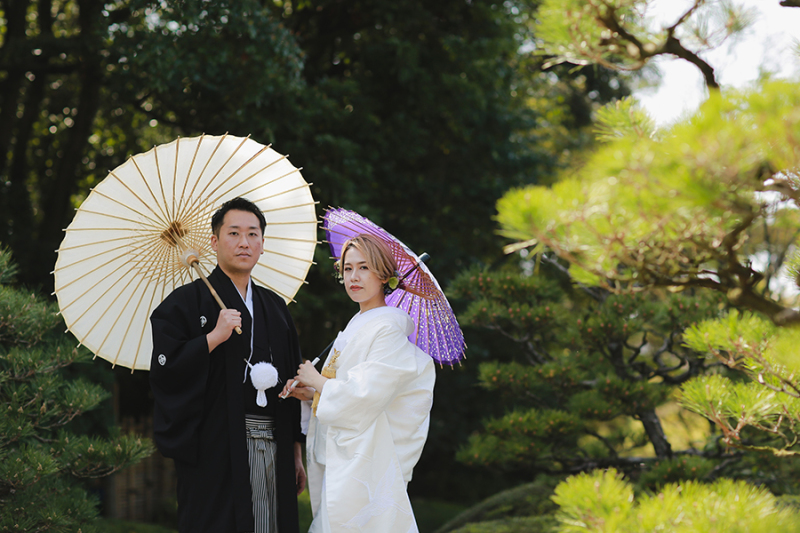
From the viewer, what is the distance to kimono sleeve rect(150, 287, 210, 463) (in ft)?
8.59

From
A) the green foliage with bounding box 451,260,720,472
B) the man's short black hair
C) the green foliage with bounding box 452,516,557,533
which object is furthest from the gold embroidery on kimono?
the green foliage with bounding box 452,516,557,533

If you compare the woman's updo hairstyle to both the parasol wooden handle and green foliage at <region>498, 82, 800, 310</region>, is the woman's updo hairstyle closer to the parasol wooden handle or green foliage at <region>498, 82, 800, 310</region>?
the parasol wooden handle

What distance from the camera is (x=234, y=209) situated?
2809mm

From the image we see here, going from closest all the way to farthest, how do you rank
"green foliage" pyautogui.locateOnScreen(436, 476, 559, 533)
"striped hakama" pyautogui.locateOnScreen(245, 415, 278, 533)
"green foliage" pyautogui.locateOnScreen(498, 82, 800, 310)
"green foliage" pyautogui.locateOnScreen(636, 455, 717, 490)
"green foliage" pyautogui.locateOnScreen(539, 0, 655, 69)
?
"green foliage" pyautogui.locateOnScreen(498, 82, 800, 310)
"green foliage" pyautogui.locateOnScreen(539, 0, 655, 69)
"striped hakama" pyautogui.locateOnScreen(245, 415, 278, 533)
"green foliage" pyautogui.locateOnScreen(636, 455, 717, 490)
"green foliage" pyautogui.locateOnScreen(436, 476, 559, 533)

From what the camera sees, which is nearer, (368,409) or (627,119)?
(627,119)

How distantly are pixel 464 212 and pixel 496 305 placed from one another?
342 cm

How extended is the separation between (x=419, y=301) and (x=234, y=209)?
36.2 inches

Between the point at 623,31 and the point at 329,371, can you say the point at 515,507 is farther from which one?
the point at 623,31

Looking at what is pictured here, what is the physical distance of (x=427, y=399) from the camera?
9.14ft

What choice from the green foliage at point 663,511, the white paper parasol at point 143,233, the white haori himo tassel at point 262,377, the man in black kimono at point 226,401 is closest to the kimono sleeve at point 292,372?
the man in black kimono at point 226,401

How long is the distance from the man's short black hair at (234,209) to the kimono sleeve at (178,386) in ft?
1.49

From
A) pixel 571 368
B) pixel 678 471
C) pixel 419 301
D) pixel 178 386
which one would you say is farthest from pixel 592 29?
pixel 678 471

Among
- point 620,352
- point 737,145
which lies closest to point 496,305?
point 620,352

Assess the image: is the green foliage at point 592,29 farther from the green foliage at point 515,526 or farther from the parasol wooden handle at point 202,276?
the green foliage at point 515,526
